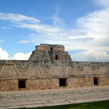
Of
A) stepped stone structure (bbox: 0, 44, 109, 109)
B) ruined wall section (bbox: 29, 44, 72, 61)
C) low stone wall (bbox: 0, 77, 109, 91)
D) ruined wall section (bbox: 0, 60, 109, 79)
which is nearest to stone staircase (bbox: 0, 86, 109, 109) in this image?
stepped stone structure (bbox: 0, 44, 109, 109)

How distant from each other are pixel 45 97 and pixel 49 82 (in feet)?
9.49

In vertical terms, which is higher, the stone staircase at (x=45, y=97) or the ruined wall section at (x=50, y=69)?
the ruined wall section at (x=50, y=69)

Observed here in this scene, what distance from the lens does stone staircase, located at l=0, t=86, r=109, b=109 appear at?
11.4m

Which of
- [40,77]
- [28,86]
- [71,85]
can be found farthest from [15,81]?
[71,85]

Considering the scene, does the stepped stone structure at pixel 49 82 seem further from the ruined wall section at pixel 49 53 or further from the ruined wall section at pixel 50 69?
the ruined wall section at pixel 49 53

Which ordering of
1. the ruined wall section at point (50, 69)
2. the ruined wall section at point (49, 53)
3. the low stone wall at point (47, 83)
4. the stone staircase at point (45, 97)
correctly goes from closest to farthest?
the stone staircase at point (45, 97), the low stone wall at point (47, 83), the ruined wall section at point (50, 69), the ruined wall section at point (49, 53)

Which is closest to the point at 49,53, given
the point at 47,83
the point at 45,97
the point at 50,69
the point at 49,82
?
the point at 50,69

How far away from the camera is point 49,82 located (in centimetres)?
1563

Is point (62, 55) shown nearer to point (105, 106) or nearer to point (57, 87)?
point (57, 87)

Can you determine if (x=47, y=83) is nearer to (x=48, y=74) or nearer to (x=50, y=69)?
(x=48, y=74)

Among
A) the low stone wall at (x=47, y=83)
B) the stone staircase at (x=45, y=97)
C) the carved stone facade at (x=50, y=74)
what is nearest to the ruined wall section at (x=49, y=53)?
the carved stone facade at (x=50, y=74)

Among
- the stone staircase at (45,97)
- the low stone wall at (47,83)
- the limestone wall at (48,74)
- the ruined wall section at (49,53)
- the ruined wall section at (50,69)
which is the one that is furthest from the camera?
the ruined wall section at (49,53)

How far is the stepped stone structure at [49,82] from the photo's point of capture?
12273 mm

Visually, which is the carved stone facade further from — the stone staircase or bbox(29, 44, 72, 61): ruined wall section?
bbox(29, 44, 72, 61): ruined wall section
